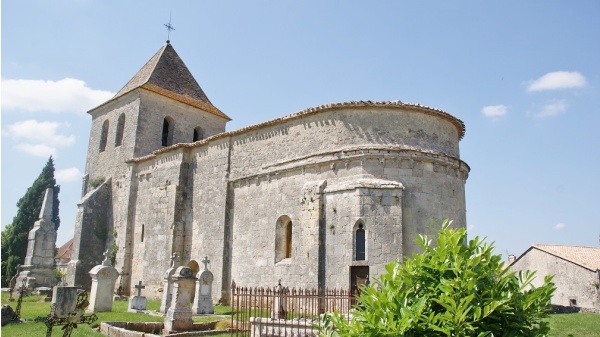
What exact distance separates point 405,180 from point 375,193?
1.20 meters

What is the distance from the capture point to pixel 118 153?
2481 cm

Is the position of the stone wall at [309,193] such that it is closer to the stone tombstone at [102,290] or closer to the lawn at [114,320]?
the lawn at [114,320]

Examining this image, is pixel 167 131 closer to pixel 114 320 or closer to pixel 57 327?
pixel 114 320

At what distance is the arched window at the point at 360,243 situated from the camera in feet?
45.2

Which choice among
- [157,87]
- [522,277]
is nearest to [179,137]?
[157,87]

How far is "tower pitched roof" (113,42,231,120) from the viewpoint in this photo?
25.1 m

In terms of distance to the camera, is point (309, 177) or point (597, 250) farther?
point (597, 250)

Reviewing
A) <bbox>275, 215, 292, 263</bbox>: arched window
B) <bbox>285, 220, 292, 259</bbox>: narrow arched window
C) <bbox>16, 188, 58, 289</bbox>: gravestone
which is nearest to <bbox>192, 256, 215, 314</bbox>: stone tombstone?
<bbox>275, 215, 292, 263</bbox>: arched window

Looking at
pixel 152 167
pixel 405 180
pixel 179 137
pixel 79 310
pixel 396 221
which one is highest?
pixel 179 137

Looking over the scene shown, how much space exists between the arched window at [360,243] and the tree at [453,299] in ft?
33.3

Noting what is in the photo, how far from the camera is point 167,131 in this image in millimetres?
25609

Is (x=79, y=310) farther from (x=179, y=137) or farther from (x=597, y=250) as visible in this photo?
(x=597, y=250)

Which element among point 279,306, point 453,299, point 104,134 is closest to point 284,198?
point 279,306

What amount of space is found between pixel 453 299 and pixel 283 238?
1303 cm
